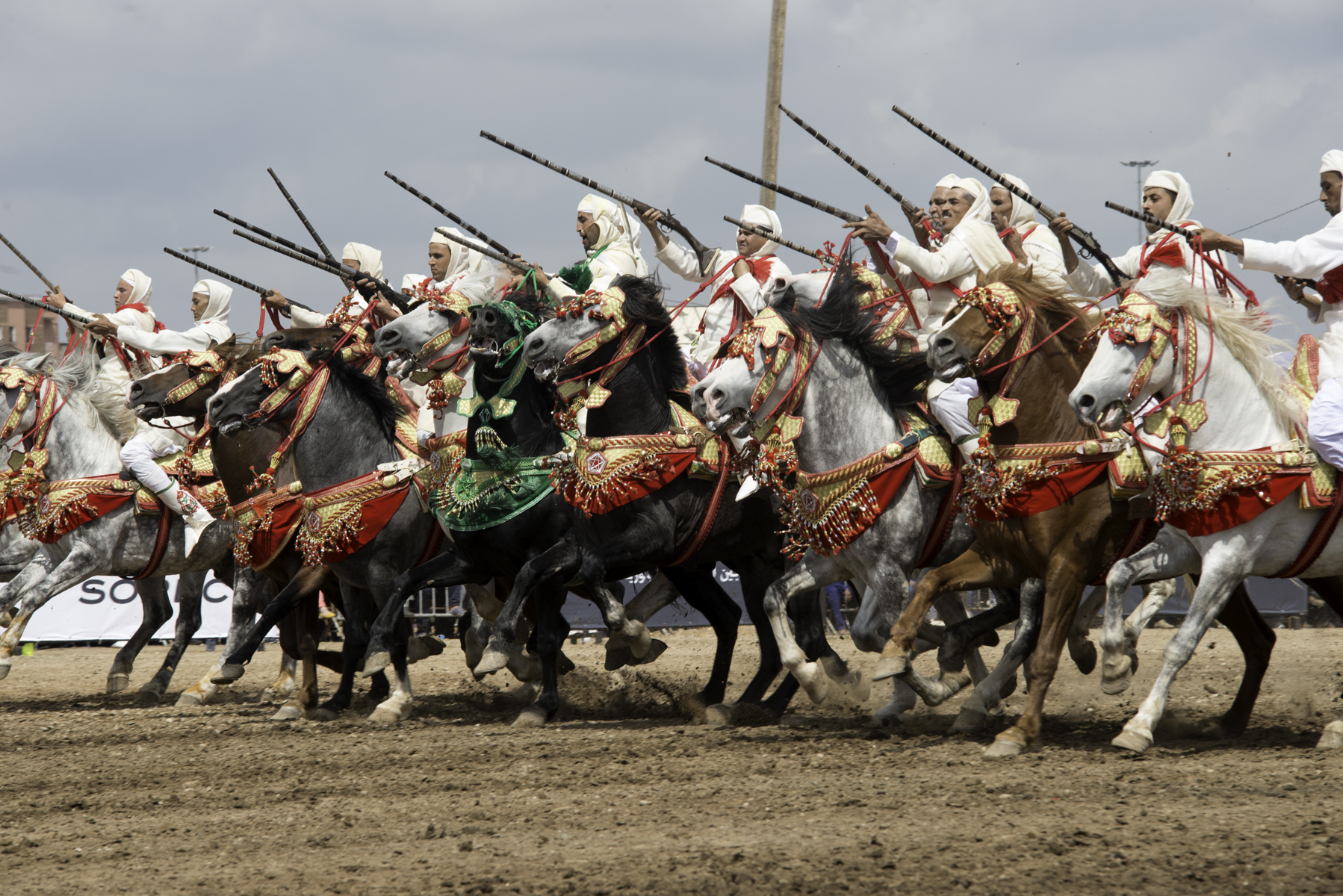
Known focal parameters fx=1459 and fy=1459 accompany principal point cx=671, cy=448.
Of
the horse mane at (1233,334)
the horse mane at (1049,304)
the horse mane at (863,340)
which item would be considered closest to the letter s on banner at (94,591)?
the horse mane at (863,340)

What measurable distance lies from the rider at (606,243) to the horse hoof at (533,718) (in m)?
2.72

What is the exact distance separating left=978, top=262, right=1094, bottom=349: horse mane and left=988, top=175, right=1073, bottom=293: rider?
23 centimetres

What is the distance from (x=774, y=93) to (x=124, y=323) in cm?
698

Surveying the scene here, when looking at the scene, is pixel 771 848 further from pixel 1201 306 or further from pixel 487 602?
pixel 487 602

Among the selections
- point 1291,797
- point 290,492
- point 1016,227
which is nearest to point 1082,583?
point 1291,797

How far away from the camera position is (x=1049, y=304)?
7141 millimetres

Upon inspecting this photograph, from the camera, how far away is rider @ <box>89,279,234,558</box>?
11523 mm

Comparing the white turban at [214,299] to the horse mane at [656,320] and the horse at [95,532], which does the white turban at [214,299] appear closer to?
the horse at [95,532]

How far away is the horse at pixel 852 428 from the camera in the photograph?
7449 millimetres

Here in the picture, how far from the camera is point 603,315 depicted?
840 cm

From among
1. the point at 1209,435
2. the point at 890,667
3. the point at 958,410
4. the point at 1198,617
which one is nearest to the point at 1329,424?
the point at 1209,435

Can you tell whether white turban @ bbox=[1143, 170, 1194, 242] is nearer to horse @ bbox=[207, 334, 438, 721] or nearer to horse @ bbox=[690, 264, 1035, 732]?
horse @ bbox=[690, 264, 1035, 732]

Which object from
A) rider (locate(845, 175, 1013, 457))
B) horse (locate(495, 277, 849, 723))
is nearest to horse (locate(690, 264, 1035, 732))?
rider (locate(845, 175, 1013, 457))

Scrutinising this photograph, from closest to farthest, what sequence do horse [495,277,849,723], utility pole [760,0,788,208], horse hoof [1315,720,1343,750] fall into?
horse hoof [1315,720,1343,750] → horse [495,277,849,723] → utility pole [760,0,788,208]
